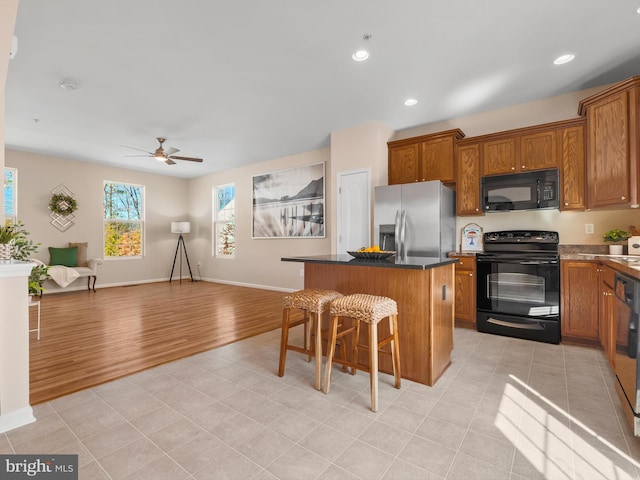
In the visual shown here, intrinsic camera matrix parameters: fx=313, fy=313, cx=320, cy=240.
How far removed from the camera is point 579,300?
3057 millimetres

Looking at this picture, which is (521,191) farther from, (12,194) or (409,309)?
(12,194)

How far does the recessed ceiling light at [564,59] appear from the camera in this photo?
2.86 m

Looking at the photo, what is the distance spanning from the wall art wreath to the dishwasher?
8.18m

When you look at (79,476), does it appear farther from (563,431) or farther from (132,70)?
(132,70)

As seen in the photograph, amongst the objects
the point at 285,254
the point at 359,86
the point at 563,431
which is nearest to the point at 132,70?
the point at 359,86

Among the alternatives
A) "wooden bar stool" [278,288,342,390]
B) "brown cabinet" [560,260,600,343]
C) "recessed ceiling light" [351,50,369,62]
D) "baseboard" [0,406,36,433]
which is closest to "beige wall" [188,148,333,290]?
"recessed ceiling light" [351,50,369,62]

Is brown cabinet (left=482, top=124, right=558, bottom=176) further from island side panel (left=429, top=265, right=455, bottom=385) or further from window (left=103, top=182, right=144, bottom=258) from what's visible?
window (left=103, top=182, right=144, bottom=258)

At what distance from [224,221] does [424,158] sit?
517 centimetres

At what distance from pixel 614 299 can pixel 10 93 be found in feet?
20.0

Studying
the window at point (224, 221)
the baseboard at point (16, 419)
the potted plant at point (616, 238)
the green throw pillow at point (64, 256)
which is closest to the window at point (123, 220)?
the green throw pillow at point (64, 256)

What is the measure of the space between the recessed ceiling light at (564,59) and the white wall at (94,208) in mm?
7893

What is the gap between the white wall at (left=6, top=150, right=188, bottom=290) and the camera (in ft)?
19.5

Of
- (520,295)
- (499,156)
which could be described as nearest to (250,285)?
(520,295)

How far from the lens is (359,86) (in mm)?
3441
